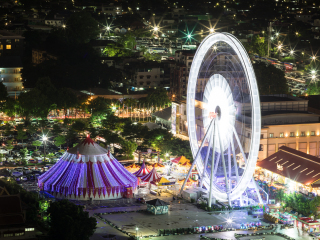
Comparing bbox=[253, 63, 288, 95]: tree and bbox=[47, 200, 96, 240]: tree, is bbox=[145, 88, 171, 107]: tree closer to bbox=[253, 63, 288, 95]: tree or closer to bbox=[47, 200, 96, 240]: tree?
bbox=[253, 63, 288, 95]: tree

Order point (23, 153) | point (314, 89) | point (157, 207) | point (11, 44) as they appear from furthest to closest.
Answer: point (11, 44) → point (314, 89) → point (23, 153) → point (157, 207)

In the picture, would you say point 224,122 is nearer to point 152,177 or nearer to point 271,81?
point 152,177

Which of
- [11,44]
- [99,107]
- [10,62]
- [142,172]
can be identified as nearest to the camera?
[142,172]

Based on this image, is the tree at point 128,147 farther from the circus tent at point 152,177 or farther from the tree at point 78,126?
the circus tent at point 152,177

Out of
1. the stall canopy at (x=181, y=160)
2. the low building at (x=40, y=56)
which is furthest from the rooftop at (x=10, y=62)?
the stall canopy at (x=181, y=160)

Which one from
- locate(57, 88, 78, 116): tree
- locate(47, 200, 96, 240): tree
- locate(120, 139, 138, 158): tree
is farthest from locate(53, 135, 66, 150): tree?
locate(47, 200, 96, 240): tree

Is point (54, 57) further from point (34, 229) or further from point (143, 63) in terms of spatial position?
point (34, 229)

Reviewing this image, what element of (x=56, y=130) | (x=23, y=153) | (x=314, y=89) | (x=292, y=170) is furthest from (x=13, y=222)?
(x=314, y=89)

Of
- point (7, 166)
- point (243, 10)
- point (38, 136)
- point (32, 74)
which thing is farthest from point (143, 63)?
Answer: point (243, 10)
